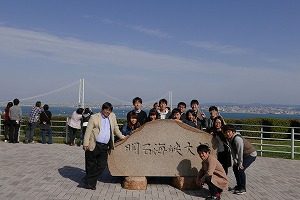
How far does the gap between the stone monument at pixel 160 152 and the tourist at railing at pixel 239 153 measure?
454 mm

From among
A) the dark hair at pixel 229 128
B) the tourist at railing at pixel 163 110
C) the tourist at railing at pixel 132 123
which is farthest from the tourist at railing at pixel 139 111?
the dark hair at pixel 229 128

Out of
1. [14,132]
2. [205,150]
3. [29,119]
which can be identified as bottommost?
[14,132]

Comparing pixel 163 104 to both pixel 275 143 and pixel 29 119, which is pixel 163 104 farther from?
pixel 275 143

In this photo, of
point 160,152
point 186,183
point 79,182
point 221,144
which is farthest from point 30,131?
point 221,144

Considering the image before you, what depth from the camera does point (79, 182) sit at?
290 inches

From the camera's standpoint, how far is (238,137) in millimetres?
6457

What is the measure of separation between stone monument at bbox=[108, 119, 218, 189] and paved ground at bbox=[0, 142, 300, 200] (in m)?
0.35

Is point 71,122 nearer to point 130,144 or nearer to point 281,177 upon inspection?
point 130,144

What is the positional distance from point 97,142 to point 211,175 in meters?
2.14

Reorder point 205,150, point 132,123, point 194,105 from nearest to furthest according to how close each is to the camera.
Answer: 1. point 205,150
2. point 132,123
3. point 194,105

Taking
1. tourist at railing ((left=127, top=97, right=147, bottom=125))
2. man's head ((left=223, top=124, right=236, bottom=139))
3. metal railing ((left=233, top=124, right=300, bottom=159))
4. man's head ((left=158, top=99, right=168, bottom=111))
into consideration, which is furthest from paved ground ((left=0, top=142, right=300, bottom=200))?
man's head ((left=158, top=99, right=168, bottom=111))

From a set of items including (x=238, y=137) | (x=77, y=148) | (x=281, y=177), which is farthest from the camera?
(x=77, y=148)

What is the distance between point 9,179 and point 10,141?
254 inches

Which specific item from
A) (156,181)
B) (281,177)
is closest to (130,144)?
(156,181)
